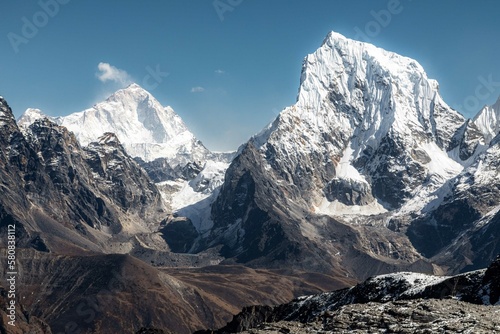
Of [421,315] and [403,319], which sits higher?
[421,315]

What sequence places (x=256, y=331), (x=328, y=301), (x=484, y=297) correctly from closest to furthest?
(x=256, y=331)
(x=484, y=297)
(x=328, y=301)

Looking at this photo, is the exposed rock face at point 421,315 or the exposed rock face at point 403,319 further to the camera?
the exposed rock face at point 421,315

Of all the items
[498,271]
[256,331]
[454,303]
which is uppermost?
[498,271]

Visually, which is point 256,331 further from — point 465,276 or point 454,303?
point 465,276

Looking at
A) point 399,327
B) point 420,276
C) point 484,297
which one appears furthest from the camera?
point 420,276

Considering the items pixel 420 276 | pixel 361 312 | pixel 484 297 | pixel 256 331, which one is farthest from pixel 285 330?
pixel 420 276

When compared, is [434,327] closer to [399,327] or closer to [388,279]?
[399,327]

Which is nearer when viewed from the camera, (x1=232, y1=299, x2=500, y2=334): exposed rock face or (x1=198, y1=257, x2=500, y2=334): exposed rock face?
(x1=232, y1=299, x2=500, y2=334): exposed rock face

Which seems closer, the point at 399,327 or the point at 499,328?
the point at 499,328

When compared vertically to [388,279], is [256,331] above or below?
below
